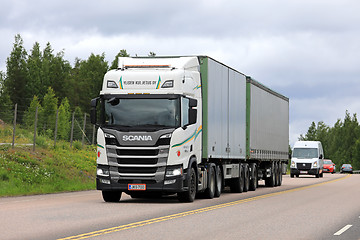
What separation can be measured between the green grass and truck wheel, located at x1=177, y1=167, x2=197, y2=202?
19.8 feet

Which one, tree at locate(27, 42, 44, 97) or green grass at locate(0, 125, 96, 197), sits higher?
tree at locate(27, 42, 44, 97)

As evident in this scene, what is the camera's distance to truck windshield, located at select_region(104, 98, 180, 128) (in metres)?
19.3

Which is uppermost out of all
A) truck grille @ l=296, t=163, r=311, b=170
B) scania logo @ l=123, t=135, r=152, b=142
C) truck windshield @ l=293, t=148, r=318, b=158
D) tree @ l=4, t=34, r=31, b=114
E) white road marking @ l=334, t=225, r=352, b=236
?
tree @ l=4, t=34, r=31, b=114

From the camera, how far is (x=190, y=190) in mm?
20094

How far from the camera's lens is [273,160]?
3484 centimetres

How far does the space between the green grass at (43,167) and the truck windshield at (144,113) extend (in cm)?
525

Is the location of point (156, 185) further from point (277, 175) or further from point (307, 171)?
point (307, 171)

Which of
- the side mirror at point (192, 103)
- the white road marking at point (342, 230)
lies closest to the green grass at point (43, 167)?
the side mirror at point (192, 103)

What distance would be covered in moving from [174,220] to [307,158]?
133ft

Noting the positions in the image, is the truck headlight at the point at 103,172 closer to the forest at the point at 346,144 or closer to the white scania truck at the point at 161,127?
the white scania truck at the point at 161,127

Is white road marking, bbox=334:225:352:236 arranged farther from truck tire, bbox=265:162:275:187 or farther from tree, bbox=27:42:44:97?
tree, bbox=27:42:44:97

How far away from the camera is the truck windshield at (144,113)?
19344 mm

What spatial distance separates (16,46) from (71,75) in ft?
40.8

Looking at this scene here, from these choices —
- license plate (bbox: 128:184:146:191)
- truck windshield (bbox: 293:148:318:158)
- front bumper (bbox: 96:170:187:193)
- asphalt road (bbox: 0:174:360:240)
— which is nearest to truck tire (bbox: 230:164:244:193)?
asphalt road (bbox: 0:174:360:240)
